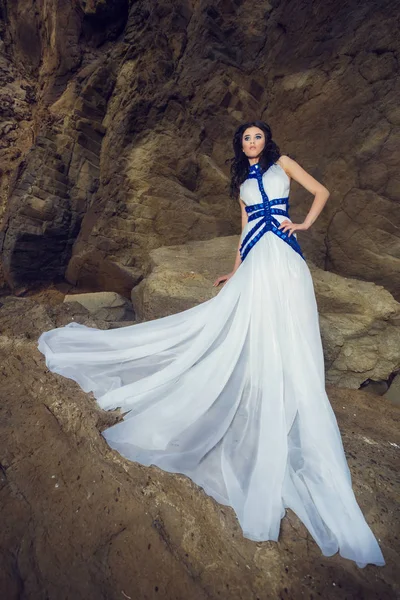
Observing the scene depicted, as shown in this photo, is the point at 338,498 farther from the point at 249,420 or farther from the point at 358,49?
the point at 358,49

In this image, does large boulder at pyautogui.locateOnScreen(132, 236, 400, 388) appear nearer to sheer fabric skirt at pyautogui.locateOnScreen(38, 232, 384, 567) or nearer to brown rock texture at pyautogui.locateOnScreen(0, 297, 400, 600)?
sheer fabric skirt at pyautogui.locateOnScreen(38, 232, 384, 567)

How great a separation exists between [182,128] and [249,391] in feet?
17.8

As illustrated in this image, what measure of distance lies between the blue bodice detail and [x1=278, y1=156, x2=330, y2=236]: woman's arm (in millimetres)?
70

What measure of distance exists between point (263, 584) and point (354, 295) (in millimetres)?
3276

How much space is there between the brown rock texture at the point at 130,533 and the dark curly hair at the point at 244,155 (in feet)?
7.60

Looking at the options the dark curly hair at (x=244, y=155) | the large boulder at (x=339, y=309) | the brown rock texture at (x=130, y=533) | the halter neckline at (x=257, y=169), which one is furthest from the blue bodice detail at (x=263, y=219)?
the brown rock texture at (x=130, y=533)

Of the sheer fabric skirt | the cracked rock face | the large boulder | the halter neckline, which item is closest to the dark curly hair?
the halter neckline

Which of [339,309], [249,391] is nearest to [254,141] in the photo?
[249,391]

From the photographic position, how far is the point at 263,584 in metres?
1.28

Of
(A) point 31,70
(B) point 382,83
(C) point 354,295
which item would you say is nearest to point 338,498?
(C) point 354,295

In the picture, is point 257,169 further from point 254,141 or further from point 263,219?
point 263,219

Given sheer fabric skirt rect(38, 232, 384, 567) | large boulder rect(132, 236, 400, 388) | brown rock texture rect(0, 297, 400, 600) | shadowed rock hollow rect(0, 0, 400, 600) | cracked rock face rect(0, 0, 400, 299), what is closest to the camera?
brown rock texture rect(0, 297, 400, 600)

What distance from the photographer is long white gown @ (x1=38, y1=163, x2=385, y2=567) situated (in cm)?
158

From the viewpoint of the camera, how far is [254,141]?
8.53ft
